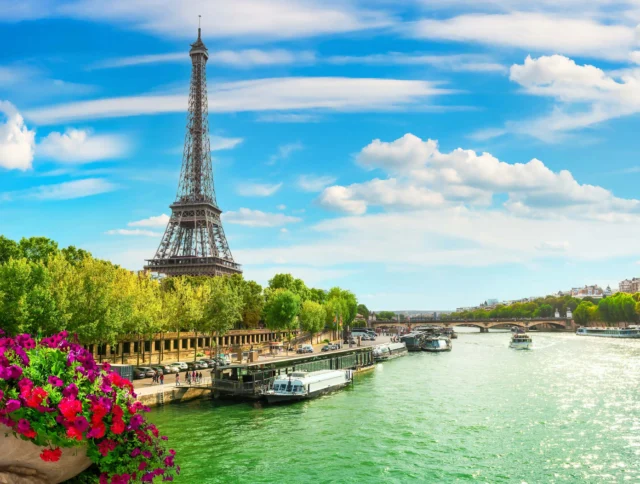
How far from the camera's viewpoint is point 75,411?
24.2 feet

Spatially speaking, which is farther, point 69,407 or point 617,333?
point 617,333

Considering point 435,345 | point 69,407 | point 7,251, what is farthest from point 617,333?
point 69,407

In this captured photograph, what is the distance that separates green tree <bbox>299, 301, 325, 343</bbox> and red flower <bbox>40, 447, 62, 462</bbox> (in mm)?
96870

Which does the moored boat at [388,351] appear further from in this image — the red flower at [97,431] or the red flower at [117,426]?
the red flower at [97,431]

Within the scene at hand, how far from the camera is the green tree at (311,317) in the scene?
104 m

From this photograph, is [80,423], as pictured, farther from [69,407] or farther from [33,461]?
[33,461]

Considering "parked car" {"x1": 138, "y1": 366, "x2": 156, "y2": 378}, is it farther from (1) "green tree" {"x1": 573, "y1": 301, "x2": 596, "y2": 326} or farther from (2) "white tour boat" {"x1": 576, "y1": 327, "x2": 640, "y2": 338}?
(1) "green tree" {"x1": 573, "y1": 301, "x2": 596, "y2": 326}

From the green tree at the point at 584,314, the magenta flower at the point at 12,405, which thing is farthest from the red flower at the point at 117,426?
the green tree at the point at 584,314

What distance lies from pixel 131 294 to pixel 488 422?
1388 inches

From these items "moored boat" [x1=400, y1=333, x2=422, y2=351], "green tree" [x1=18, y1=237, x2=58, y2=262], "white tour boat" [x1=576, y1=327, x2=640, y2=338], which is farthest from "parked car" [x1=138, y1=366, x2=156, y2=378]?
"white tour boat" [x1=576, y1=327, x2=640, y2=338]

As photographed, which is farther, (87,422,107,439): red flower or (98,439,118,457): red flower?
(98,439,118,457): red flower

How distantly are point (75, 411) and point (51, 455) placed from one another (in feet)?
2.27

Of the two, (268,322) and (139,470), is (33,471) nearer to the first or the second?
(139,470)

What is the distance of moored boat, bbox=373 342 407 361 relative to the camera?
83.6 meters
